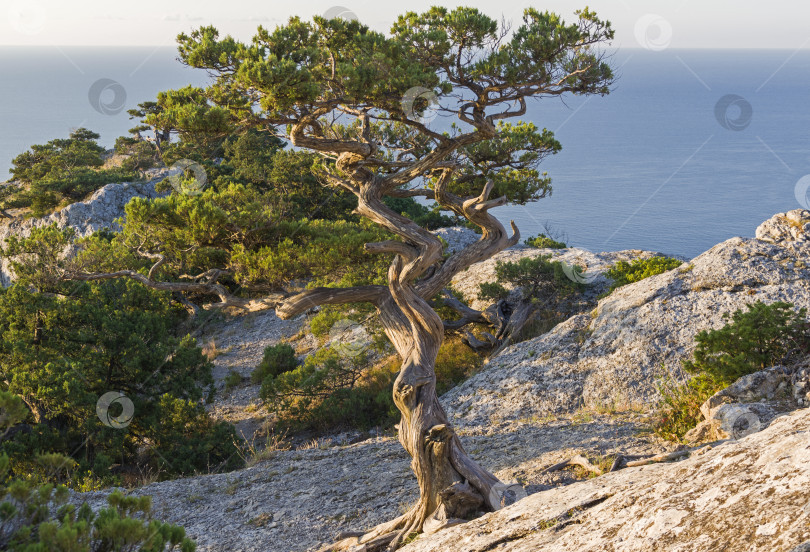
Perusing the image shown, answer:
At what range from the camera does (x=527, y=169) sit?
1123 cm

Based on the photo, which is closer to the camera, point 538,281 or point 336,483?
point 336,483

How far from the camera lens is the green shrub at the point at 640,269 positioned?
14953 millimetres

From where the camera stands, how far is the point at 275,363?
714 inches

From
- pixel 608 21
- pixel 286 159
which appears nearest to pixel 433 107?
pixel 608 21

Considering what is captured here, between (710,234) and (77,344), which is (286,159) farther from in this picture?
(710,234)

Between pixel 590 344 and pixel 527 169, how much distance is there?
399 cm
